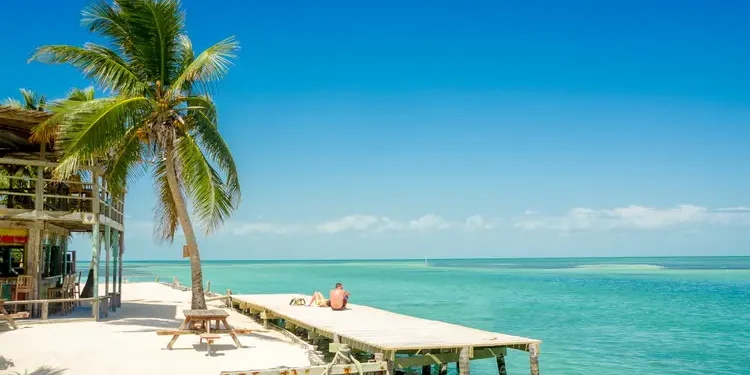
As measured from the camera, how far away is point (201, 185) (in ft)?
52.1

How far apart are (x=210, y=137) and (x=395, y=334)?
6.87m

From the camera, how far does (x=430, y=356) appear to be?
480 inches

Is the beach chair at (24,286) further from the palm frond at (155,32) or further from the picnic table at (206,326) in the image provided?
the palm frond at (155,32)

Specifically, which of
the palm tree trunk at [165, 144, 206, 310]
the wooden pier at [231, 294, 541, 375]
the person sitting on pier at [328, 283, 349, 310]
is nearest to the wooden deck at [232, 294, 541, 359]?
the wooden pier at [231, 294, 541, 375]

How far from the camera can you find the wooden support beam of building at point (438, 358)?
11.9m

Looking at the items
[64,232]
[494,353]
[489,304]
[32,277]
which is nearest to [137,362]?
[494,353]

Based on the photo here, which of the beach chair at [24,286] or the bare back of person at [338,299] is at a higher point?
the beach chair at [24,286]

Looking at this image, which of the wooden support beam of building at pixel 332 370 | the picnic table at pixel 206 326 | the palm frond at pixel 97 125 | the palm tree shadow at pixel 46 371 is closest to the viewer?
the wooden support beam of building at pixel 332 370

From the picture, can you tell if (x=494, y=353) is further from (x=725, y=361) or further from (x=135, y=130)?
(x=725, y=361)

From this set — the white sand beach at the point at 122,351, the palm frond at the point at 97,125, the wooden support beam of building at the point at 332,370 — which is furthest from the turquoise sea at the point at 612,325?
the palm frond at the point at 97,125

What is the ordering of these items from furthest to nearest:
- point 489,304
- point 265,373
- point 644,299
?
point 644,299 < point 489,304 < point 265,373

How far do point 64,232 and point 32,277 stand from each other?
17.7ft

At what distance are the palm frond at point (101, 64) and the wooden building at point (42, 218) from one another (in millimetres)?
2018

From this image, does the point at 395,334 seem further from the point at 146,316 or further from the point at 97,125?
the point at 146,316
